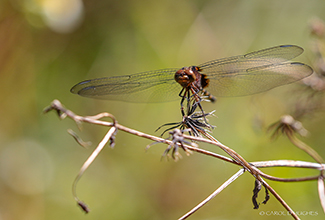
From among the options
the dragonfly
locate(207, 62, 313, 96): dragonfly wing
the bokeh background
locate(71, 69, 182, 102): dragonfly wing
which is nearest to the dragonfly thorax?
the dragonfly

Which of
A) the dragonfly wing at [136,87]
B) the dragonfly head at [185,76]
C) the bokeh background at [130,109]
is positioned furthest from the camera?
the bokeh background at [130,109]

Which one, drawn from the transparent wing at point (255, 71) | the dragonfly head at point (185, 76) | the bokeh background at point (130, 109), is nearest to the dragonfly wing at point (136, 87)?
the dragonfly head at point (185, 76)

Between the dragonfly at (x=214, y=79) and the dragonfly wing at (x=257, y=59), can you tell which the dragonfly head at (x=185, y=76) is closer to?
the dragonfly at (x=214, y=79)

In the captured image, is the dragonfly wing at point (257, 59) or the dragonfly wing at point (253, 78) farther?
the dragonfly wing at point (257, 59)

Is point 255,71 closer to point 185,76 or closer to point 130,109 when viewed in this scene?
point 185,76

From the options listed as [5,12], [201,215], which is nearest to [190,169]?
[201,215]

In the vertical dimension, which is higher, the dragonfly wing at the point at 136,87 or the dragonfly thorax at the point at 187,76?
the dragonfly thorax at the point at 187,76

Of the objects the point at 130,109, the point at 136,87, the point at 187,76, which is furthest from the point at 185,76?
the point at 130,109

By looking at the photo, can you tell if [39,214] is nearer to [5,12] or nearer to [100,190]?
[100,190]
